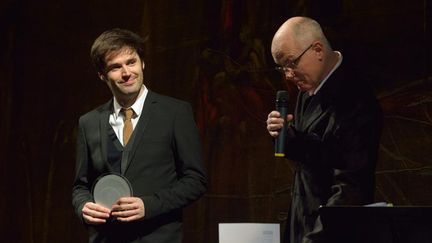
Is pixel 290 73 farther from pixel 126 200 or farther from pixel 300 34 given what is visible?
pixel 126 200

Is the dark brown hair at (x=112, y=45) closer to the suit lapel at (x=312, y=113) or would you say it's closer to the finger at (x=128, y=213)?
the finger at (x=128, y=213)

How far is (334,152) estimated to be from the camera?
9.38 feet

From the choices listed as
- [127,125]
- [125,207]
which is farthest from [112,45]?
[125,207]

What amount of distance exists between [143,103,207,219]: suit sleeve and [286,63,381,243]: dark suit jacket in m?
0.45

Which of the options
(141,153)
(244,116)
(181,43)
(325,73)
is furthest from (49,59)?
(325,73)

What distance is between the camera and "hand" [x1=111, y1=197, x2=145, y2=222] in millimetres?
3064

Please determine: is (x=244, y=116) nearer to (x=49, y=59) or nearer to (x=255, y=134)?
(x=255, y=134)

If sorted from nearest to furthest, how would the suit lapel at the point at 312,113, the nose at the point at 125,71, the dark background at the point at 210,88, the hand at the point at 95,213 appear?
the suit lapel at the point at 312,113 → the hand at the point at 95,213 → the nose at the point at 125,71 → the dark background at the point at 210,88

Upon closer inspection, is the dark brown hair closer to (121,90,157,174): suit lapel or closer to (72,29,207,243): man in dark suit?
(72,29,207,243): man in dark suit

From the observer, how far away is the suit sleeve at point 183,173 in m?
3.11

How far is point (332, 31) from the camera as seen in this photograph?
175 inches

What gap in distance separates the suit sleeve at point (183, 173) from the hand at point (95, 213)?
171mm

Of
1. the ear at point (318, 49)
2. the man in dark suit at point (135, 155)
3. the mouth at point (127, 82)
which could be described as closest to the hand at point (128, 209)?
the man in dark suit at point (135, 155)

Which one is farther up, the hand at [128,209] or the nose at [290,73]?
the nose at [290,73]
